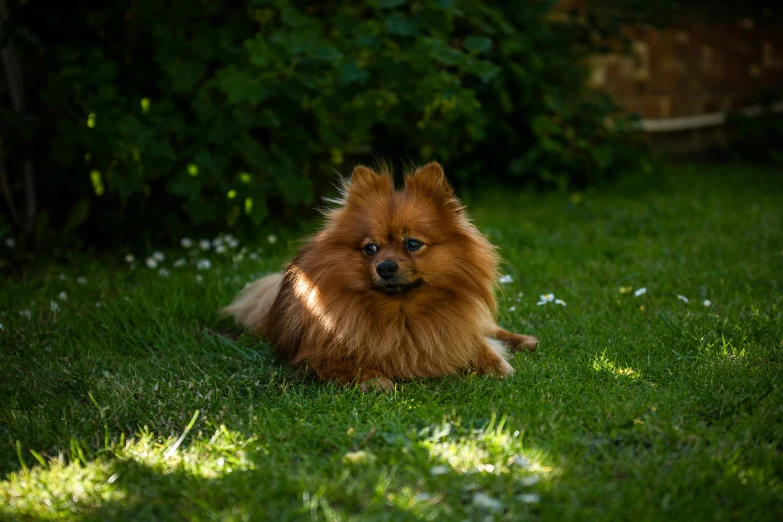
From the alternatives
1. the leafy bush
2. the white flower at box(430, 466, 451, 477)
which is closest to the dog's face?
the white flower at box(430, 466, 451, 477)

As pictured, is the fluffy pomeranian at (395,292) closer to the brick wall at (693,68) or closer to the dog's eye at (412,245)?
the dog's eye at (412,245)

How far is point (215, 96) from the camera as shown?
17.7 ft

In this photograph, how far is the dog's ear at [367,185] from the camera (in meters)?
3.51

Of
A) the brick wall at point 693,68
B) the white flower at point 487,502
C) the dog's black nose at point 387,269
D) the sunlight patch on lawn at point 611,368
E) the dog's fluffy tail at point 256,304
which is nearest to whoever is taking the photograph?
the white flower at point 487,502

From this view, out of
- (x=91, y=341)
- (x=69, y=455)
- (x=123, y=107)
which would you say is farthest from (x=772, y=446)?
(x=123, y=107)

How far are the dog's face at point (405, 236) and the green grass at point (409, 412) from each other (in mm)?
479

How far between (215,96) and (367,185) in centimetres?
234

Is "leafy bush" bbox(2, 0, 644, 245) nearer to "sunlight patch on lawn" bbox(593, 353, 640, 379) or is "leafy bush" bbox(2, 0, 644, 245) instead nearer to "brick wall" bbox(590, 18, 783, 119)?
"sunlight patch on lawn" bbox(593, 353, 640, 379)

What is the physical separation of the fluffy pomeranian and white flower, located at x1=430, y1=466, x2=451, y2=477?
830mm

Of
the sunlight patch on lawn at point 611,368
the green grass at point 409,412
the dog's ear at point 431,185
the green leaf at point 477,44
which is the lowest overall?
the sunlight patch on lawn at point 611,368

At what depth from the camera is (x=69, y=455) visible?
8.89 feet

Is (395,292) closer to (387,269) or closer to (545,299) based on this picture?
(387,269)

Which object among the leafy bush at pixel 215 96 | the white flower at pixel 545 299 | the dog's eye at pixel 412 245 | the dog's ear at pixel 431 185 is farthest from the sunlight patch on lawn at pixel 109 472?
the leafy bush at pixel 215 96

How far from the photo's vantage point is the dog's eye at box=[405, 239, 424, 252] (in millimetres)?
3328
